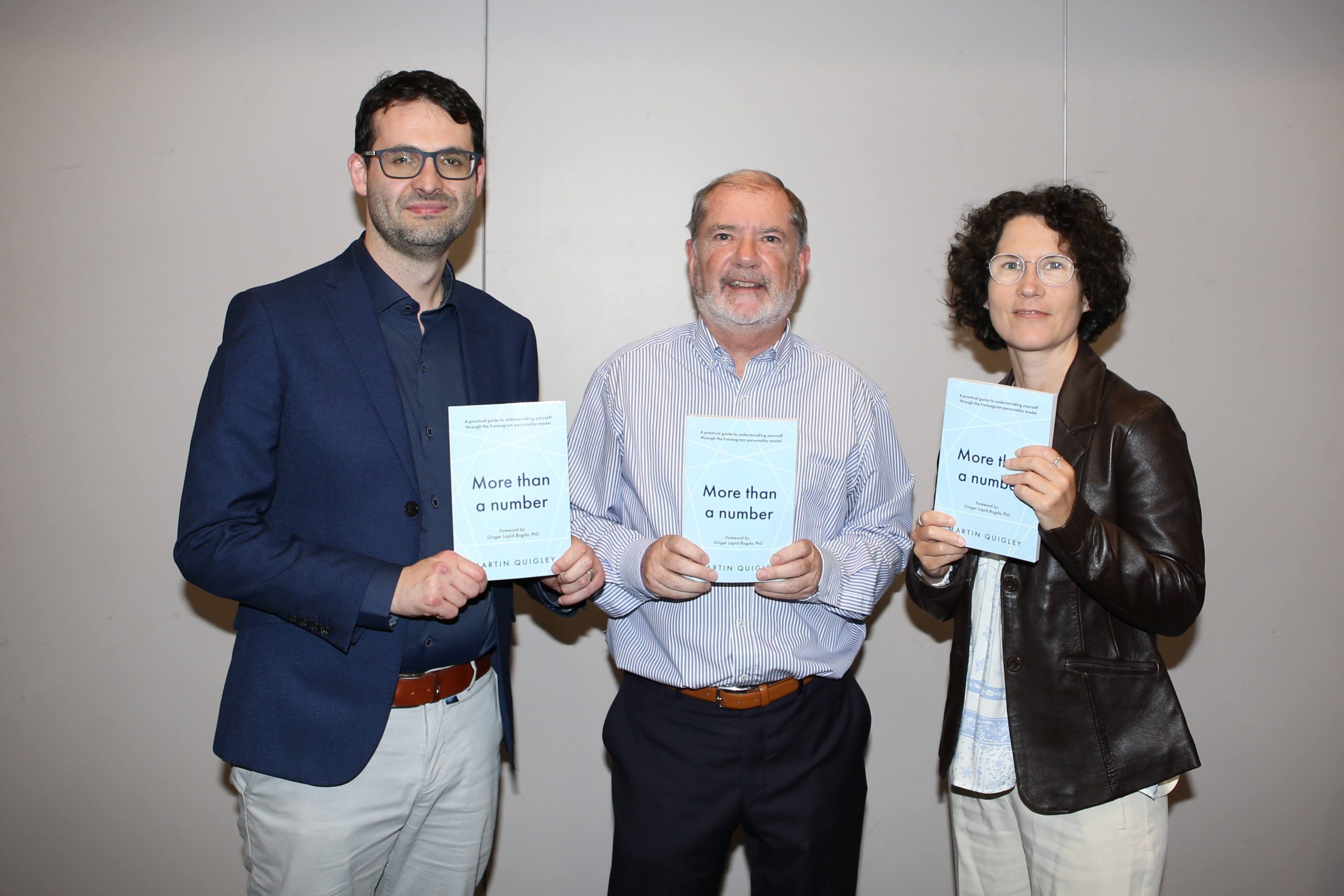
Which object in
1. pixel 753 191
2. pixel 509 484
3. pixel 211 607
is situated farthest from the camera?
pixel 211 607

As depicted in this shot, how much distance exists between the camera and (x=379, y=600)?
1886 millimetres

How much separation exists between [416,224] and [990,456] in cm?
140

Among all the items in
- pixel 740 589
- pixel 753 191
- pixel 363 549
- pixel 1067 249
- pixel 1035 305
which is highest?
pixel 753 191

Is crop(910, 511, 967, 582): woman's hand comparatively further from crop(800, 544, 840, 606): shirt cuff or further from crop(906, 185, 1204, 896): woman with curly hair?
crop(800, 544, 840, 606): shirt cuff

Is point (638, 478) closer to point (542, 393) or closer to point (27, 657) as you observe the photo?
point (542, 393)

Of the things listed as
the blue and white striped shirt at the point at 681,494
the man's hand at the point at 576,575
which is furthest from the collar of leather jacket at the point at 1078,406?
the man's hand at the point at 576,575

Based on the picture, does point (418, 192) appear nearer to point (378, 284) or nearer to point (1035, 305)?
point (378, 284)

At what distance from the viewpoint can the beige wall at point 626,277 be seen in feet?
10.2

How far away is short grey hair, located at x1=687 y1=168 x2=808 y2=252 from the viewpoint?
8.00ft

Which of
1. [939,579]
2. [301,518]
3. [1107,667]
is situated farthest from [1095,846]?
[301,518]

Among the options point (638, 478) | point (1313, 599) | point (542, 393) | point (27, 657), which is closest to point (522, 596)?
point (542, 393)

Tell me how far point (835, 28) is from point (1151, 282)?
4.92 ft

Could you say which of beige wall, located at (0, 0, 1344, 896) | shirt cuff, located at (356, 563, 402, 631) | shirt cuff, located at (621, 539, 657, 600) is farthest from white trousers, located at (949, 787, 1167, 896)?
shirt cuff, located at (356, 563, 402, 631)

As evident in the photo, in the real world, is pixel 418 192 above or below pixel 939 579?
above
